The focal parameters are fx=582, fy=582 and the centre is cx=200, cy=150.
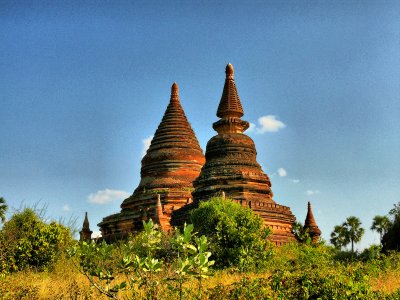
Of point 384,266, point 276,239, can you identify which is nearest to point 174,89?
point 276,239

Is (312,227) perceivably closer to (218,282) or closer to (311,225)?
(311,225)

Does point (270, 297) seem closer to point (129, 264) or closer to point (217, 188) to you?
point (129, 264)

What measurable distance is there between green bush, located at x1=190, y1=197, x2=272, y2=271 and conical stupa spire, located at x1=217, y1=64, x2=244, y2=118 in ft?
33.9

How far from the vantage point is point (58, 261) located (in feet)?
67.9

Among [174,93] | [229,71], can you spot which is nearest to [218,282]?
[229,71]

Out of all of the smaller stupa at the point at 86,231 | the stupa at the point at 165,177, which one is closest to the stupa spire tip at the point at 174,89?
the stupa at the point at 165,177

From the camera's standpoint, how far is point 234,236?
20.5m

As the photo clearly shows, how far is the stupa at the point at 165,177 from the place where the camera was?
101 ft

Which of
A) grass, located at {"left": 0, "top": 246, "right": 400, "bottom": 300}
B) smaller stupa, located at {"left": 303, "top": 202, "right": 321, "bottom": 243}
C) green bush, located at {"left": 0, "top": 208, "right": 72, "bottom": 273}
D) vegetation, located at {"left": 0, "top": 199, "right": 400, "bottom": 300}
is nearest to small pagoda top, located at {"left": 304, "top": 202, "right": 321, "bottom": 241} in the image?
smaller stupa, located at {"left": 303, "top": 202, "right": 321, "bottom": 243}

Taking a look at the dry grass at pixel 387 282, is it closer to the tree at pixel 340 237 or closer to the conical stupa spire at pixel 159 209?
the conical stupa spire at pixel 159 209

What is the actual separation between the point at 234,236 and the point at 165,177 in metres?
13.6

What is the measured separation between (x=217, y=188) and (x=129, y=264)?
A: 1978 cm

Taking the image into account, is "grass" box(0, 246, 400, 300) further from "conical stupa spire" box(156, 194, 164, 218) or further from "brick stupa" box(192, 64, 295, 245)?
"conical stupa spire" box(156, 194, 164, 218)

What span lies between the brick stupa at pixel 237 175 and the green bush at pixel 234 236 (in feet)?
16.6
